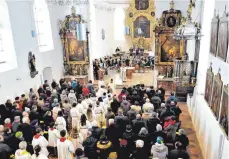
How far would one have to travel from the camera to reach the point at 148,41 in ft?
75.7

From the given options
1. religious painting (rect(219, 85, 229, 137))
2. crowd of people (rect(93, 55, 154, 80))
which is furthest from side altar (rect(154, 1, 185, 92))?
religious painting (rect(219, 85, 229, 137))

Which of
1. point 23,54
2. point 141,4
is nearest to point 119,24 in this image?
point 141,4

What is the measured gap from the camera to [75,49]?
1553cm

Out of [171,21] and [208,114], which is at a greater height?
[171,21]

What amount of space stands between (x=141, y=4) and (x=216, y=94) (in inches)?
663

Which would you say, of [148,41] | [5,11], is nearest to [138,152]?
[5,11]

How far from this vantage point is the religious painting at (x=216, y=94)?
247 inches

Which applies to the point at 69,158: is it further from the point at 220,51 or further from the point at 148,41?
the point at 148,41

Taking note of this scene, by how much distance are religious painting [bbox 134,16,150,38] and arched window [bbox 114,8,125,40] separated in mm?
1997

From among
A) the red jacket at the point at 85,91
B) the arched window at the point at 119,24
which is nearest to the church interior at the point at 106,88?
the red jacket at the point at 85,91

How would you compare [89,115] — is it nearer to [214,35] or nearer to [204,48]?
[214,35]

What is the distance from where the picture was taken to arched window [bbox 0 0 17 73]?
35.4 ft

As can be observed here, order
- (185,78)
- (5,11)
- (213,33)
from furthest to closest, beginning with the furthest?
(5,11) < (185,78) < (213,33)

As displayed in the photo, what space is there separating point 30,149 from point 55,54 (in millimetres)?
9356
